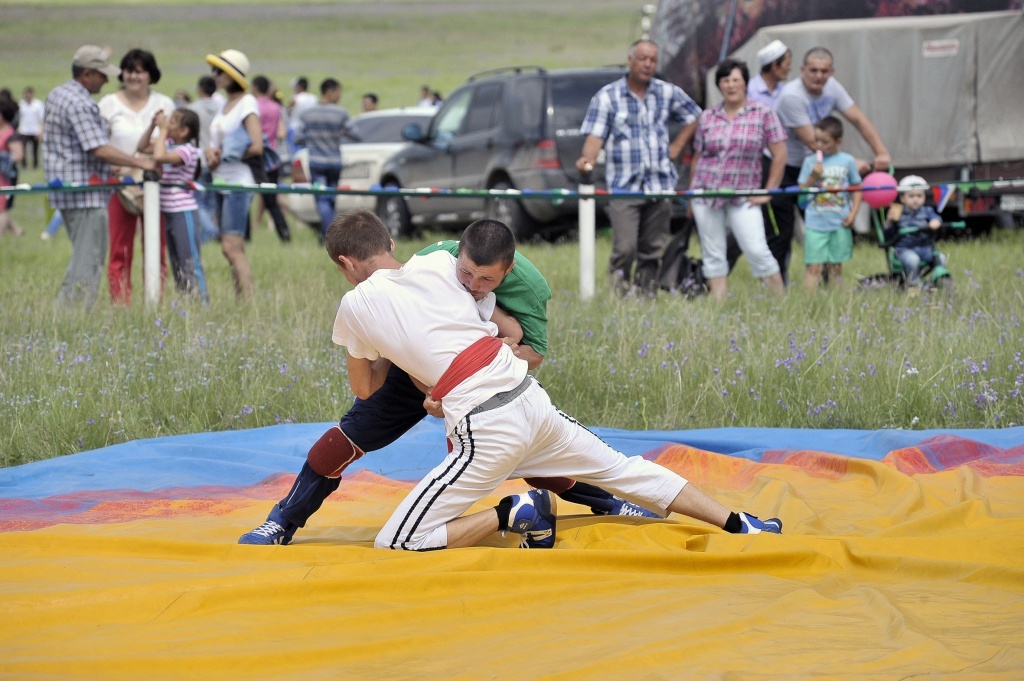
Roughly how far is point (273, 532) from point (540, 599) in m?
1.23

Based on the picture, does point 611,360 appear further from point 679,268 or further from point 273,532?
point 273,532

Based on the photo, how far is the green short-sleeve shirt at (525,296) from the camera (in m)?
4.55

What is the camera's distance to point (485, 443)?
4.25 meters

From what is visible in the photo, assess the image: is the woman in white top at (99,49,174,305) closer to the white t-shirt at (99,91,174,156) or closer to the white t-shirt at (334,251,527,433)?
the white t-shirt at (99,91,174,156)

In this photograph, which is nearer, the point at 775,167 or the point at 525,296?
the point at 525,296

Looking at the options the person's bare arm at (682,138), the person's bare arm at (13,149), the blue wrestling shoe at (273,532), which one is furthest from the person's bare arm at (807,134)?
the person's bare arm at (13,149)

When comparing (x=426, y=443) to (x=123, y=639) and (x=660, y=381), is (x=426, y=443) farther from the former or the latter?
(x=123, y=639)

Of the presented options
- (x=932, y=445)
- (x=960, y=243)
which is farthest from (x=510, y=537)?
(x=960, y=243)

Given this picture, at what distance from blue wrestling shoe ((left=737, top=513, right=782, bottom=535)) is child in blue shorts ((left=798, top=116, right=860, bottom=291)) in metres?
5.16

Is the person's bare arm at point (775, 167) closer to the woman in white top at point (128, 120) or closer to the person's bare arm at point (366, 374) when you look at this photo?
the woman in white top at point (128, 120)

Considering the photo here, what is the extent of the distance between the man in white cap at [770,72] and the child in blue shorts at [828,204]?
0.76 metres

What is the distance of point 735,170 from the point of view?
949 centimetres

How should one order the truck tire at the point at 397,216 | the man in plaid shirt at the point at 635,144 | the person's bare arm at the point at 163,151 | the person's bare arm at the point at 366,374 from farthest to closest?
1. the truck tire at the point at 397,216
2. the man in plaid shirt at the point at 635,144
3. the person's bare arm at the point at 163,151
4. the person's bare arm at the point at 366,374

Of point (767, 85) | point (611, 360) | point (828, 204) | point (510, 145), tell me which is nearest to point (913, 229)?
point (828, 204)
